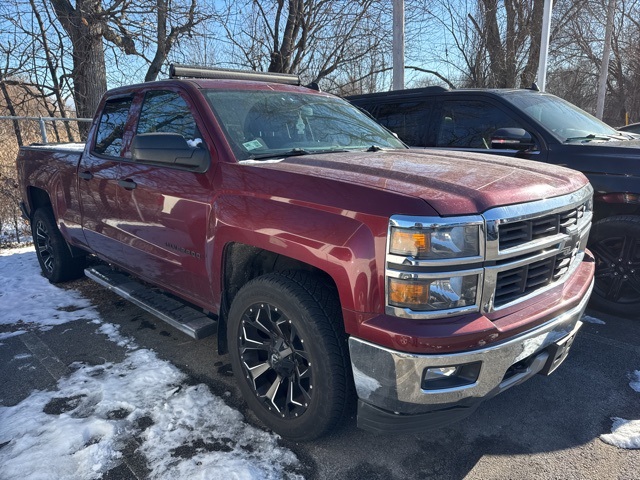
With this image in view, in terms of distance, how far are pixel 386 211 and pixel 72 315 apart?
11.9ft

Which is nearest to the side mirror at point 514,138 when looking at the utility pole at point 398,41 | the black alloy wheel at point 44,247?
the utility pole at point 398,41

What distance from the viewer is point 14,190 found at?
28.1ft

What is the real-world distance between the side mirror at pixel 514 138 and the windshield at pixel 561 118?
283 mm

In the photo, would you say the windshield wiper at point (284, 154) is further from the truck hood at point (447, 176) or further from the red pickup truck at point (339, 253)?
the truck hood at point (447, 176)

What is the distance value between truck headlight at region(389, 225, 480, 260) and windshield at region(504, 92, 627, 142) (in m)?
3.03

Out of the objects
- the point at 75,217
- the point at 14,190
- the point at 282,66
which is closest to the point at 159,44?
the point at 282,66

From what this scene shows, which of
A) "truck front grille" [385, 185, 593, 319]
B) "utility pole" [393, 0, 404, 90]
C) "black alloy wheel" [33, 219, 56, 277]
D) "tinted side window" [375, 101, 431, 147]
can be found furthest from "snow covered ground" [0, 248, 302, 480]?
"utility pole" [393, 0, 404, 90]

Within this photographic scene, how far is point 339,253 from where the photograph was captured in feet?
7.16

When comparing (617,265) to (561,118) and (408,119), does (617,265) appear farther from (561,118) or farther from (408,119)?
(408,119)

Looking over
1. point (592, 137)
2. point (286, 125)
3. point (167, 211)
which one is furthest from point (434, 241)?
point (592, 137)

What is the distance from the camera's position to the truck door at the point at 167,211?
301 centimetres

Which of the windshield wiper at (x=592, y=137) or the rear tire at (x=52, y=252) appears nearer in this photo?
the windshield wiper at (x=592, y=137)

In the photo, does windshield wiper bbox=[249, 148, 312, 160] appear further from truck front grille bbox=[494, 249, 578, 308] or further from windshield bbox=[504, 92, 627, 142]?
windshield bbox=[504, 92, 627, 142]

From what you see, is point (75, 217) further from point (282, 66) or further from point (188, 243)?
point (282, 66)
